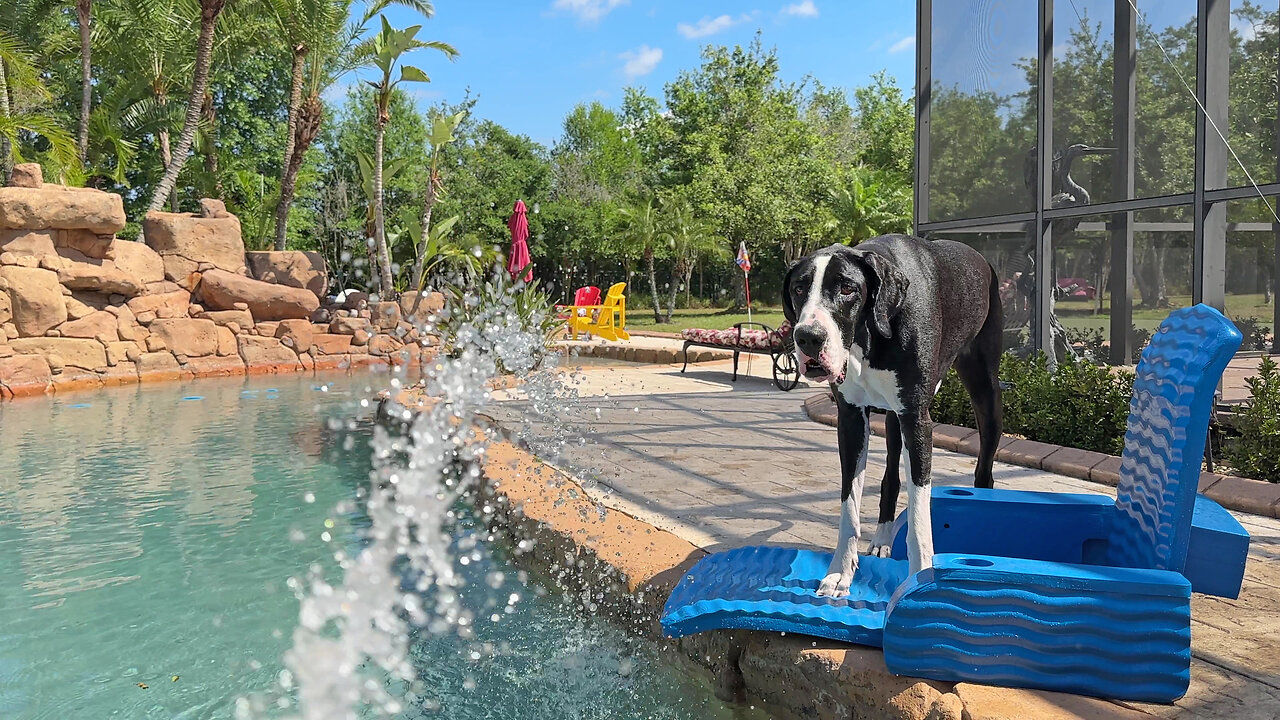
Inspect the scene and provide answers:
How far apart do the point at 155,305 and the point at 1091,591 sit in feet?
52.1

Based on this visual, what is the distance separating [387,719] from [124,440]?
6710 millimetres

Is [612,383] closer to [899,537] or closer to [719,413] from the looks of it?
[719,413]

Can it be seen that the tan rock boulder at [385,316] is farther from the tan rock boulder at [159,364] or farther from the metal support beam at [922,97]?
the metal support beam at [922,97]

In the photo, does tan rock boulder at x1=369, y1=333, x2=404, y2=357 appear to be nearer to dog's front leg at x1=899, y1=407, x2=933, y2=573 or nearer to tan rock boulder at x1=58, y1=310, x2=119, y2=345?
tan rock boulder at x1=58, y1=310, x2=119, y2=345

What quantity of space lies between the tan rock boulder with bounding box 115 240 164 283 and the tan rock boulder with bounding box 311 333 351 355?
2810mm

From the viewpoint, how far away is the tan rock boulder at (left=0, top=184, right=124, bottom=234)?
12766mm

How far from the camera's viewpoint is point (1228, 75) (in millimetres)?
5781

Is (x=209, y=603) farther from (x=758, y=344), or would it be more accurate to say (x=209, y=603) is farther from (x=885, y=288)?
(x=758, y=344)

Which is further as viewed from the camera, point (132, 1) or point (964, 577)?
point (132, 1)

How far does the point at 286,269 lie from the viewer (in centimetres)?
1673

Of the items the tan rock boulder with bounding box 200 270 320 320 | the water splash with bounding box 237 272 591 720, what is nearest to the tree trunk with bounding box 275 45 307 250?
the tan rock boulder with bounding box 200 270 320 320

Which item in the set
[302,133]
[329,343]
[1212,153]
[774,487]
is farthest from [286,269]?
[1212,153]

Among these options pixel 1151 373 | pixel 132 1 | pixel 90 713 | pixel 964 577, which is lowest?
pixel 90 713

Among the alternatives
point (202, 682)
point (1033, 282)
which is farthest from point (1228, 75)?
point (202, 682)
